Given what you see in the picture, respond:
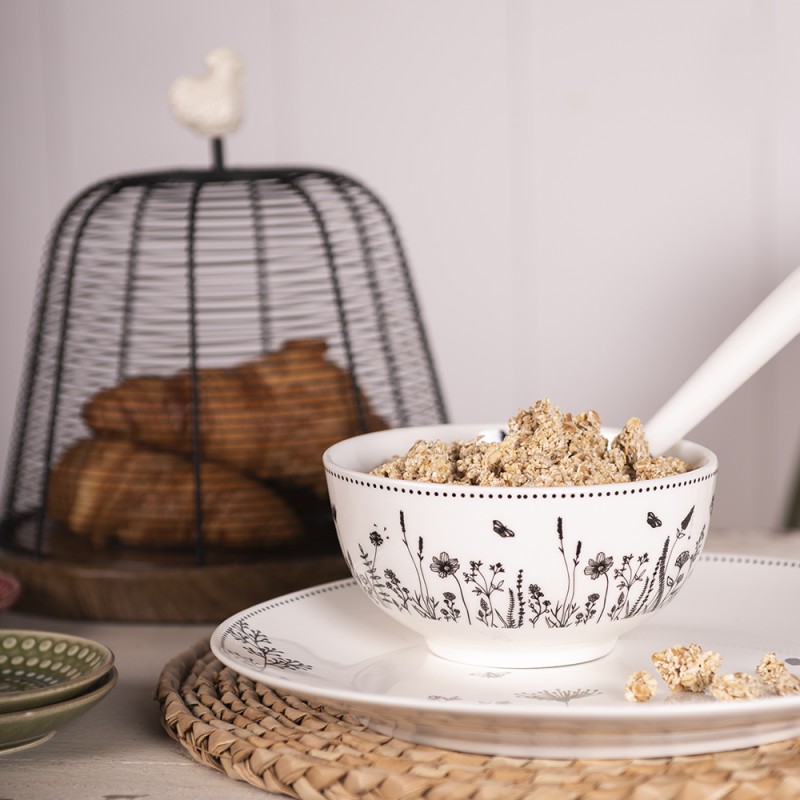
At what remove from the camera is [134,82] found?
148cm

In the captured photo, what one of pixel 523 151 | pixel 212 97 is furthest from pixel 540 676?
pixel 523 151

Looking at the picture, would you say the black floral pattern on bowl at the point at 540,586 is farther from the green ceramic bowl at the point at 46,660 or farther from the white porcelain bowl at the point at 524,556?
the green ceramic bowl at the point at 46,660

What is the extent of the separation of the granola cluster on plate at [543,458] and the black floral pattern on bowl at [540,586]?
0.03 meters

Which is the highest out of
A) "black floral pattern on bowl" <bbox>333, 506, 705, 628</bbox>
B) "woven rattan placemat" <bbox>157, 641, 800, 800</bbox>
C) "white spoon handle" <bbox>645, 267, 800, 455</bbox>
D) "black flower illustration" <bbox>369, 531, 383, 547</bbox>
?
"white spoon handle" <bbox>645, 267, 800, 455</bbox>

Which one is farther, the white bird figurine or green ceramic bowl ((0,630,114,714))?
the white bird figurine

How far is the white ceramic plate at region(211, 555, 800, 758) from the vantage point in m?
0.46

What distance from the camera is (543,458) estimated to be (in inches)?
22.1

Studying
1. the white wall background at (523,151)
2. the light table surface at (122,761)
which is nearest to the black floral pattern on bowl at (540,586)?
the light table surface at (122,761)

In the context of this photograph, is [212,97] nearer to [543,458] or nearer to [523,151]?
[543,458]

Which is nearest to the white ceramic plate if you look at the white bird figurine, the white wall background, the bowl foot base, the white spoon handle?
the bowl foot base

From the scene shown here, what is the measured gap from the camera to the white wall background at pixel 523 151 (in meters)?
1.42

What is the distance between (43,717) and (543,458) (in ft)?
0.83

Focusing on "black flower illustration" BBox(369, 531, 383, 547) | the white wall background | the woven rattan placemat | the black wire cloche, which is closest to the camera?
the woven rattan placemat

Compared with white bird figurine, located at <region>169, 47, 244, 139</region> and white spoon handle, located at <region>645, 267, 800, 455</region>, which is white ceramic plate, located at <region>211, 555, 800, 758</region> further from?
white bird figurine, located at <region>169, 47, 244, 139</region>
